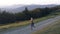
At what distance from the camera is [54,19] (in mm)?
4871

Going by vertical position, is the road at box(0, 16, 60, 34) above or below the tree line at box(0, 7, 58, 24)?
below

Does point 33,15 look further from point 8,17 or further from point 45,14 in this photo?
point 8,17

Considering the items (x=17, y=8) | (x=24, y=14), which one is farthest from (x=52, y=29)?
(x=17, y=8)

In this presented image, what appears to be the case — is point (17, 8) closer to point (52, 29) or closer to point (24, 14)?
point (24, 14)

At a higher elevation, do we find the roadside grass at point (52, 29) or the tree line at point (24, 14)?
the tree line at point (24, 14)

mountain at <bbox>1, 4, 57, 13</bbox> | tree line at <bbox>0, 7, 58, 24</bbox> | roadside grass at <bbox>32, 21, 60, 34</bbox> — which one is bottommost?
roadside grass at <bbox>32, 21, 60, 34</bbox>

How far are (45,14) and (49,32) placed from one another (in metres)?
0.69

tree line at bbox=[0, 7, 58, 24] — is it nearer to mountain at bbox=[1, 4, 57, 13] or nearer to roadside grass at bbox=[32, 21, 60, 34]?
mountain at bbox=[1, 4, 57, 13]

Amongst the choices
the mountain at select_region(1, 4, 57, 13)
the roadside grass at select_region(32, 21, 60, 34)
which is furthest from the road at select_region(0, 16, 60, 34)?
the mountain at select_region(1, 4, 57, 13)

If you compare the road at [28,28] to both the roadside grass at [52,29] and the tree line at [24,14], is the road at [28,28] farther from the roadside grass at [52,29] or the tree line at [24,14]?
the tree line at [24,14]

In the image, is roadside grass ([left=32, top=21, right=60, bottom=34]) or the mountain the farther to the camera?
the mountain

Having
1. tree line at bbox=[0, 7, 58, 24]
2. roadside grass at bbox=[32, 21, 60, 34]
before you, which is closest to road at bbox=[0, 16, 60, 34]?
roadside grass at bbox=[32, 21, 60, 34]

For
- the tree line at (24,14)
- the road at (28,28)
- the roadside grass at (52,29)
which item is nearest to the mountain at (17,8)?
the tree line at (24,14)

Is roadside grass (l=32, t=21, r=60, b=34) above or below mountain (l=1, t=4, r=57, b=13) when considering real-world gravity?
below
